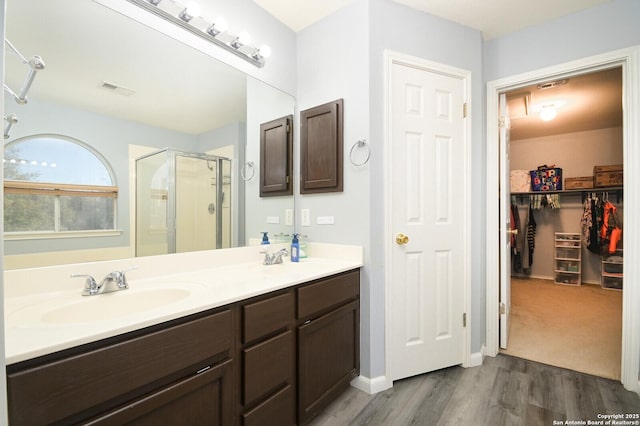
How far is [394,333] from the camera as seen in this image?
1.88 meters

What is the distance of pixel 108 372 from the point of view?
76 centimetres

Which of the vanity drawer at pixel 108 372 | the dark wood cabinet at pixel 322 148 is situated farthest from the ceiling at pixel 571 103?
the vanity drawer at pixel 108 372

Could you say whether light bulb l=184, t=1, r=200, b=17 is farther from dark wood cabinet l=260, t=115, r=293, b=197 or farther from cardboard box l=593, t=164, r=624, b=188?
cardboard box l=593, t=164, r=624, b=188

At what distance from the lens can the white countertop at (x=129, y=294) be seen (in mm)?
743

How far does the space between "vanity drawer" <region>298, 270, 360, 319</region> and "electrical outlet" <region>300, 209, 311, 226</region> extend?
A: 1.82 ft

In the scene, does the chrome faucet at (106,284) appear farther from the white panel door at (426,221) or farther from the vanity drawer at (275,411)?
the white panel door at (426,221)

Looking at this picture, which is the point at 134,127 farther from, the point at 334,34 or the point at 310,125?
the point at 334,34

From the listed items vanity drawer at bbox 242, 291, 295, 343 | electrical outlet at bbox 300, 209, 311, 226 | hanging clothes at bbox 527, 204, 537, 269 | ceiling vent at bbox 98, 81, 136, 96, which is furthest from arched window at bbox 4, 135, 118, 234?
hanging clothes at bbox 527, 204, 537, 269

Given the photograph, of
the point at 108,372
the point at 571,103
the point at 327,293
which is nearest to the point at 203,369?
the point at 108,372

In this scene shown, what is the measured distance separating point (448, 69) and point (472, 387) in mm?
2259

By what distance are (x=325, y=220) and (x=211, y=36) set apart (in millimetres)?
1335

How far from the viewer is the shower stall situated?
139cm

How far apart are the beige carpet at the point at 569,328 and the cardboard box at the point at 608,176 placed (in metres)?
1.60

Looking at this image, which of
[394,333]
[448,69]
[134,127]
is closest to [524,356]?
[394,333]
